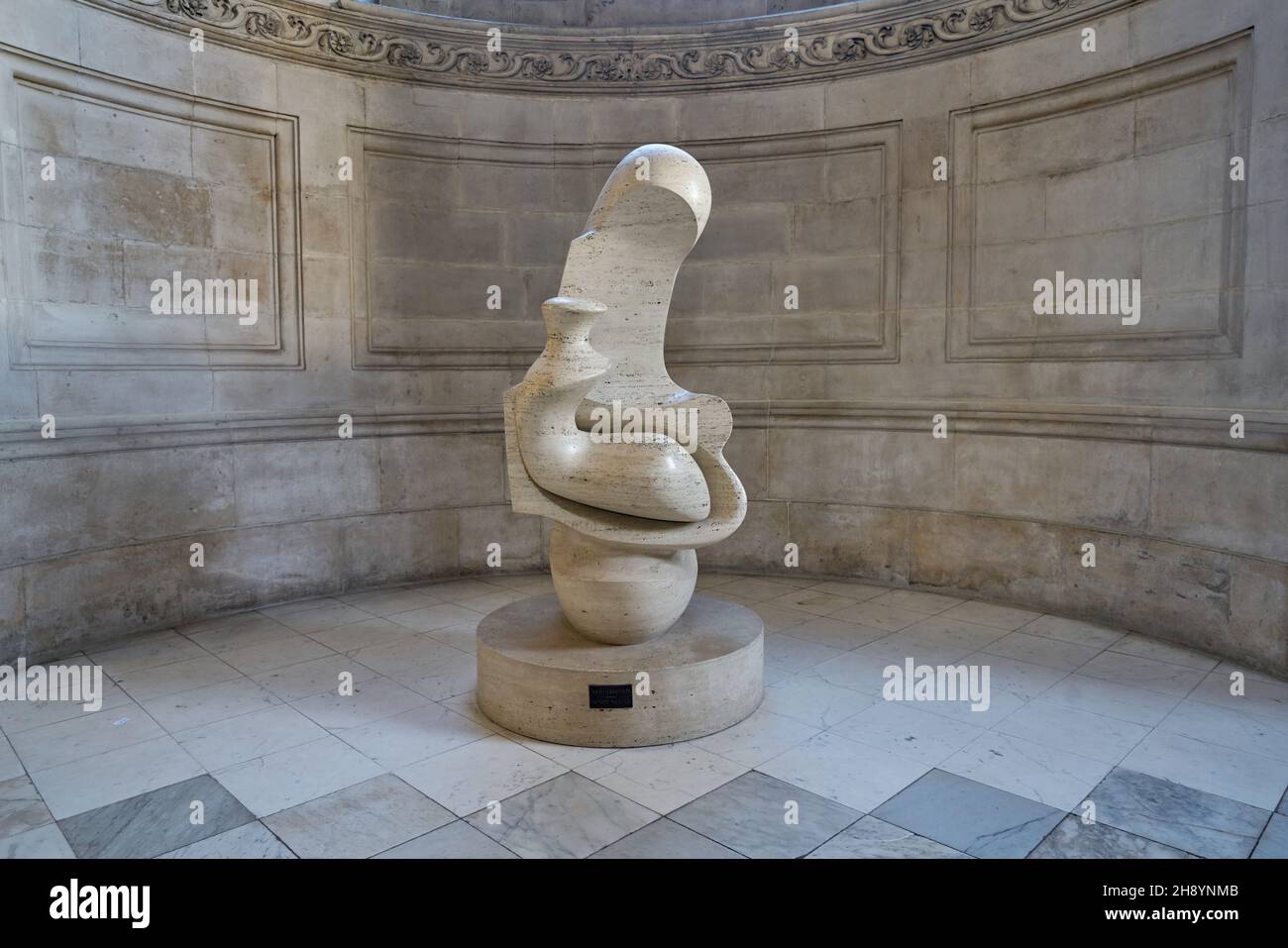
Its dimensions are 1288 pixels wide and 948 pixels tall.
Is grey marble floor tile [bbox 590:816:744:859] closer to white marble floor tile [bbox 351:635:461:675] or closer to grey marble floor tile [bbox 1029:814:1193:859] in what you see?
grey marble floor tile [bbox 1029:814:1193:859]

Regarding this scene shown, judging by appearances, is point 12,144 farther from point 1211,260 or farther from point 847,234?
point 1211,260

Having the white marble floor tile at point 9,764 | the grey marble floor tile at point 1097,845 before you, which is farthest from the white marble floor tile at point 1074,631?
the white marble floor tile at point 9,764

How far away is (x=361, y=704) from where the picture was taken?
4.01m

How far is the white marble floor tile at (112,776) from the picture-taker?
312 centimetres

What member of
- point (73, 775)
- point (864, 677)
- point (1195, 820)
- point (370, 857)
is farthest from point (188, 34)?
point (1195, 820)

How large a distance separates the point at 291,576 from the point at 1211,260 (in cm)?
579

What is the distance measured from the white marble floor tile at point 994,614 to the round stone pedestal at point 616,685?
204 cm

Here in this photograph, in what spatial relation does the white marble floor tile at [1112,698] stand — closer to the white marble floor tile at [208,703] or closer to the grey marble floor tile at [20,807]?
the white marble floor tile at [208,703]

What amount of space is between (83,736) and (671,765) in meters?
2.49

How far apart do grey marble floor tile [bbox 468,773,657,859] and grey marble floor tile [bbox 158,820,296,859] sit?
61 cm

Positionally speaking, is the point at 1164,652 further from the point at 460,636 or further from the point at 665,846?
the point at 460,636

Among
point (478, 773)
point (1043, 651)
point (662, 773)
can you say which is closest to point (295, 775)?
point (478, 773)

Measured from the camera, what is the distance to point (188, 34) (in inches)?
206

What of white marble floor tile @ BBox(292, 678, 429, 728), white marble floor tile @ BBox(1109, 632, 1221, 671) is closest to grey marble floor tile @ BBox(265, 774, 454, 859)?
white marble floor tile @ BBox(292, 678, 429, 728)
